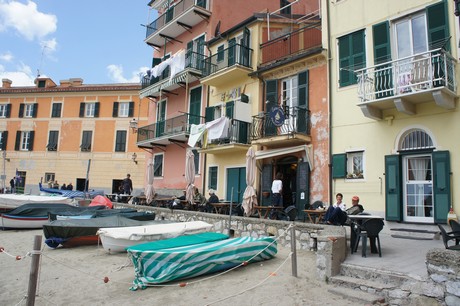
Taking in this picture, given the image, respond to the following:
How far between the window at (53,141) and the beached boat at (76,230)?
2769cm

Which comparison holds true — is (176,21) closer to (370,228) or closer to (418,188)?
(418,188)

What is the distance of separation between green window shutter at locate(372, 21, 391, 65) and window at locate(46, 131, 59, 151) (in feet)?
111

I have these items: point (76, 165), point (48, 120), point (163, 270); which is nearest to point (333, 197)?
point (163, 270)

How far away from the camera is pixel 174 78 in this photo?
21.3 meters

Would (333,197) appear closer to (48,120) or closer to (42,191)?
(42,191)

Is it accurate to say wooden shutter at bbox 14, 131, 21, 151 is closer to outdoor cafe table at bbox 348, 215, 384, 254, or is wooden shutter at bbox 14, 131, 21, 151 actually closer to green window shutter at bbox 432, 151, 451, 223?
outdoor cafe table at bbox 348, 215, 384, 254

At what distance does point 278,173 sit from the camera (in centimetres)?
1588

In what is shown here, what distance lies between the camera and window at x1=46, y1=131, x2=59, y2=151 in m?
37.5

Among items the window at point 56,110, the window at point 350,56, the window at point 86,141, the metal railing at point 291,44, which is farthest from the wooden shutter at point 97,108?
the window at point 350,56

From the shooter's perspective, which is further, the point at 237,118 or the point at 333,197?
the point at 237,118

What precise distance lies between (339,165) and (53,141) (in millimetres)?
33114

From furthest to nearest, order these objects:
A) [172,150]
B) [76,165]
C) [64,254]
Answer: [76,165]
[172,150]
[64,254]

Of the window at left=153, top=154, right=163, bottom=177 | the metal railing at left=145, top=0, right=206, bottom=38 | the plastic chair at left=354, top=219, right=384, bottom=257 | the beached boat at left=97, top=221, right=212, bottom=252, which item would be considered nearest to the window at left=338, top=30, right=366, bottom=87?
the plastic chair at left=354, top=219, right=384, bottom=257

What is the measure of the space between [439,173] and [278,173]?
666 centimetres
